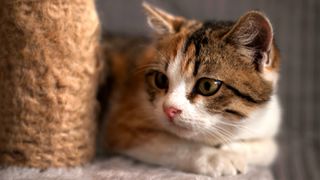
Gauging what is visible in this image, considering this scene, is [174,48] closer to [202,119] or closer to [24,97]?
[202,119]

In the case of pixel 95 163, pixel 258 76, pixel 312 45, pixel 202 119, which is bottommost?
pixel 95 163

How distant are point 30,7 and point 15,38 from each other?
9 cm

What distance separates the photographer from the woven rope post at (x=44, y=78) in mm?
1211

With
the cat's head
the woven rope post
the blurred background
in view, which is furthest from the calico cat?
the blurred background

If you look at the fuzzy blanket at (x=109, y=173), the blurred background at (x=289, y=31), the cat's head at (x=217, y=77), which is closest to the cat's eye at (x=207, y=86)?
the cat's head at (x=217, y=77)

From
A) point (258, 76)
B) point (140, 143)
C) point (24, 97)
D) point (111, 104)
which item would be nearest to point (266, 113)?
point (258, 76)

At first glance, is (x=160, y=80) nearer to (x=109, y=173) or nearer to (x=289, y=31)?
(x=109, y=173)

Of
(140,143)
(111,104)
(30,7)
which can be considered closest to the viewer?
(30,7)

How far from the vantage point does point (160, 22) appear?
4.64 feet

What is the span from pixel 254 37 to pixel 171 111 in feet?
0.99

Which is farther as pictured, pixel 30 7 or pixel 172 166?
pixel 172 166

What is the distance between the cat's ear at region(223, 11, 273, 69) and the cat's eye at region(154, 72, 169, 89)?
0.21 meters

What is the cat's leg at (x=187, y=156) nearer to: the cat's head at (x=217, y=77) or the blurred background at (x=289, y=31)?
the cat's head at (x=217, y=77)

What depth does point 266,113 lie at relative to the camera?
138 cm
